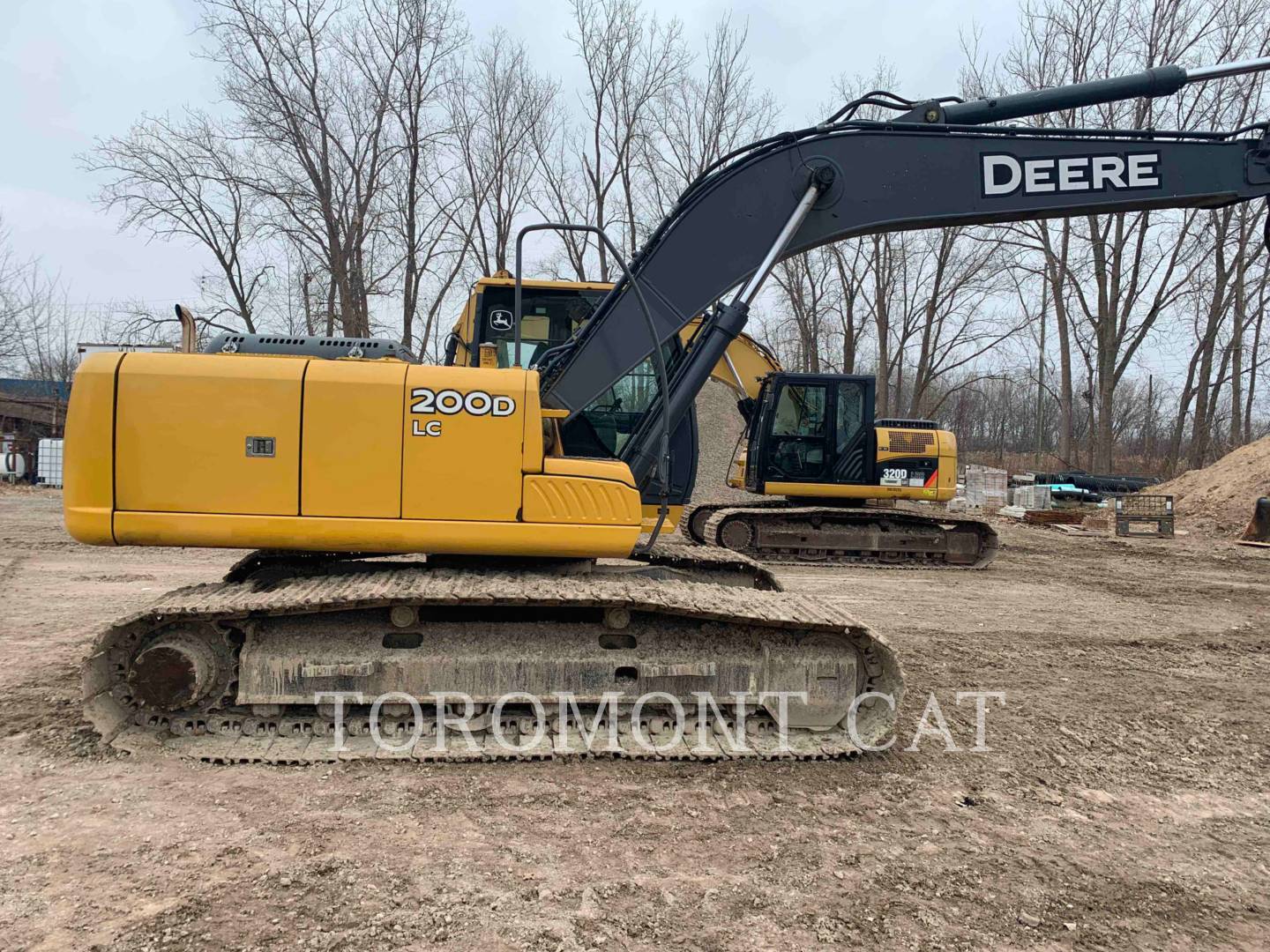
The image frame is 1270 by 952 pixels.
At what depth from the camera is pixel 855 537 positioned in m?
11.4

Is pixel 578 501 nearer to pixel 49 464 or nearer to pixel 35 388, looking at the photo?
pixel 49 464

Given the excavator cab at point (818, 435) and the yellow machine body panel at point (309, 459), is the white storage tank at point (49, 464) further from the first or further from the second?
the yellow machine body panel at point (309, 459)

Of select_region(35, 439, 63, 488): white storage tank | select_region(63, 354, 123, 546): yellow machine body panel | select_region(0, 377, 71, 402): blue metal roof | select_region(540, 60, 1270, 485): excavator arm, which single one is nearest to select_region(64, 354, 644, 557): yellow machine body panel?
select_region(63, 354, 123, 546): yellow machine body panel

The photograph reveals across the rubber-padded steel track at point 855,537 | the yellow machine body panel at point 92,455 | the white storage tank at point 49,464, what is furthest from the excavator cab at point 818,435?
the white storage tank at point 49,464

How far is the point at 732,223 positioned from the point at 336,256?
73.3 ft

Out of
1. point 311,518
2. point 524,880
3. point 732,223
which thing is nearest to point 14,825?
point 311,518

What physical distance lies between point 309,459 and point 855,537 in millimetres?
8913

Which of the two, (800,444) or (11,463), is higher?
(800,444)

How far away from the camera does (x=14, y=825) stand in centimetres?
308

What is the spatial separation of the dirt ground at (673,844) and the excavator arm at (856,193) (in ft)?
6.91

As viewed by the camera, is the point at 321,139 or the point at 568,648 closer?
the point at 568,648

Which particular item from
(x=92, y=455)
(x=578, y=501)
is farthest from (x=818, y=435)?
(x=92, y=455)

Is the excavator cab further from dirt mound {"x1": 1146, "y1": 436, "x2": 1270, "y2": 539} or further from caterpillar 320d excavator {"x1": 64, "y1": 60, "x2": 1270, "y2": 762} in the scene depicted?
dirt mound {"x1": 1146, "y1": 436, "x2": 1270, "y2": 539}

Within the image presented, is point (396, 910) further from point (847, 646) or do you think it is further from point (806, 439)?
point (806, 439)
